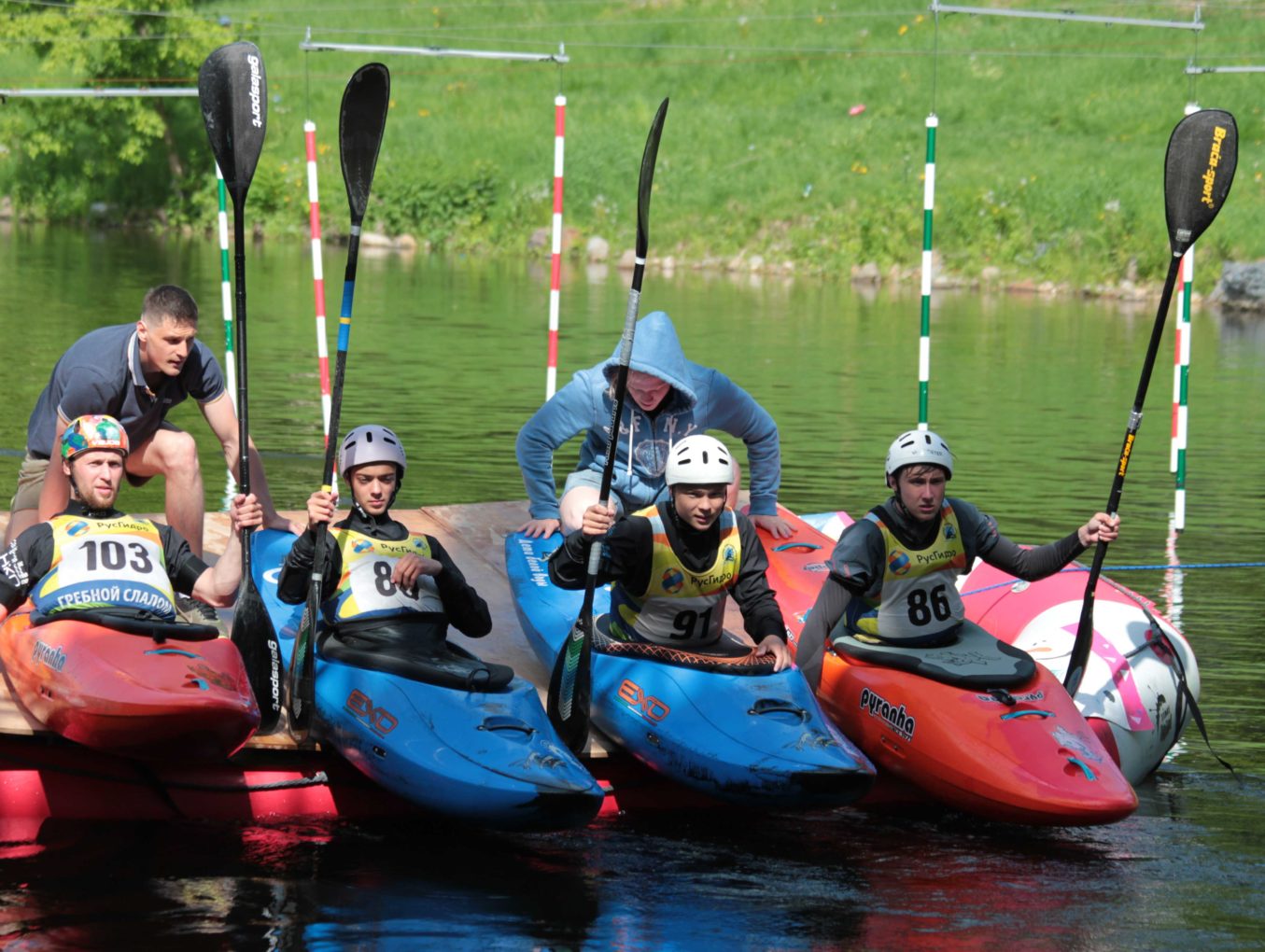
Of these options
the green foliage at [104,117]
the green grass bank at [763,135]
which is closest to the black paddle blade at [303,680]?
the green grass bank at [763,135]

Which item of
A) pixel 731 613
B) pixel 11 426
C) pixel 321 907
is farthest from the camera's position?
pixel 11 426

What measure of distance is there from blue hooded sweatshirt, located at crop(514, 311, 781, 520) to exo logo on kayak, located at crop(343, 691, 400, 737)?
183 centimetres

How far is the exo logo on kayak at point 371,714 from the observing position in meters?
5.84

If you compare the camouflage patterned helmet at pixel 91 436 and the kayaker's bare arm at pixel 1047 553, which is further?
the kayaker's bare arm at pixel 1047 553

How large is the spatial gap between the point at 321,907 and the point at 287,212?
91.6ft

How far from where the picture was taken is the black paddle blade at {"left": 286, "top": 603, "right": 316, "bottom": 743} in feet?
19.8

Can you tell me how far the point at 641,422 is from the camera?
298 inches

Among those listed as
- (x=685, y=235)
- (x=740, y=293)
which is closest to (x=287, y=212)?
(x=685, y=235)

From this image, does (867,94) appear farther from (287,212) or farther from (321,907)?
(321,907)

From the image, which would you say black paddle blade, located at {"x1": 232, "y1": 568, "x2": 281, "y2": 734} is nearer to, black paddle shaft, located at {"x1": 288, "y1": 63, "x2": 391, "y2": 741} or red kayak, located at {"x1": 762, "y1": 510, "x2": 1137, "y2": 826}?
black paddle shaft, located at {"x1": 288, "y1": 63, "x2": 391, "y2": 741}

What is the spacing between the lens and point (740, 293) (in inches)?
1025

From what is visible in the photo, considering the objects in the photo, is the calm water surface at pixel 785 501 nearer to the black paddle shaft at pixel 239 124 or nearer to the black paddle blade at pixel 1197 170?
the black paddle shaft at pixel 239 124

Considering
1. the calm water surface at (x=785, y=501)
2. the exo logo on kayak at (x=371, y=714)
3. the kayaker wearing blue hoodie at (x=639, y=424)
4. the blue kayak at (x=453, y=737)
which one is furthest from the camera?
the kayaker wearing blue hoodie at (x=639, y=424)

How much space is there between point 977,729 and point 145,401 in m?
3.44
